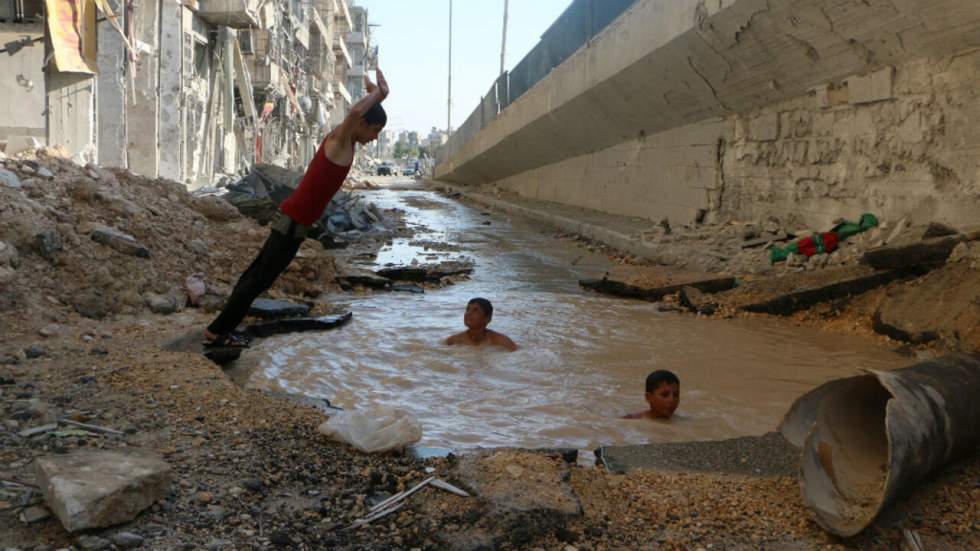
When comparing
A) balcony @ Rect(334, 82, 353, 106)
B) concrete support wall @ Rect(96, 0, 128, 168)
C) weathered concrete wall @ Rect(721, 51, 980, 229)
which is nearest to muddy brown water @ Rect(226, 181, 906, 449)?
weathered concrete wall @ Rect(721, 51, 980, 229)

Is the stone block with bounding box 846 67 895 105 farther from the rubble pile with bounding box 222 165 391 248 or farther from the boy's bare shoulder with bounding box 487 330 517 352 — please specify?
the rubble pile with bounding box 222 165 391 248

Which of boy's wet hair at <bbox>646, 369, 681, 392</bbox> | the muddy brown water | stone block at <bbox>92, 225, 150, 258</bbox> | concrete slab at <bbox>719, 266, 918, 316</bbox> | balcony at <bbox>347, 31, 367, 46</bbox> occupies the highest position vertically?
balcony at <bbox>347, 31, 367, 46</bbox>

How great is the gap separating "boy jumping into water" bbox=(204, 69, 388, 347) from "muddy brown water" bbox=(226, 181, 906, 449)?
0.59 metres

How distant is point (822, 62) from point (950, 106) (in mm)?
1925

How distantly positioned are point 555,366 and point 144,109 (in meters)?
13.8

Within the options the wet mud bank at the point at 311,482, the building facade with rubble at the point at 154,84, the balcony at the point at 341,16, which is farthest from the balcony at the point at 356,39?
the wet mud bank at the point at 311,482

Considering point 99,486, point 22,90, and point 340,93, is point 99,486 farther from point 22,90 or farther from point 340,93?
point 340,93

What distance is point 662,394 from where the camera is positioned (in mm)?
4184

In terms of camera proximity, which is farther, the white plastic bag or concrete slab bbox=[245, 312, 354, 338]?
concrete slab bbox=[245, 312, 354, 338]

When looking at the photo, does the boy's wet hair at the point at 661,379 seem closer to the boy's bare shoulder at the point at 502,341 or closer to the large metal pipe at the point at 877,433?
the large metal pipe at the point at 877,433

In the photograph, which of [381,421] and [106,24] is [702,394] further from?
[106,24]

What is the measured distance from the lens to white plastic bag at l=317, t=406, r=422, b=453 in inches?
124

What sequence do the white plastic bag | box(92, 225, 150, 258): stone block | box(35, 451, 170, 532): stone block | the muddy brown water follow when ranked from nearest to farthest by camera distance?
box(35, 451, 170, 532): stone block, the white plastic bag, the muddy brown water, box(92, 225, 150, 258): stone block

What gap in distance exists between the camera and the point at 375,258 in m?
10.4
